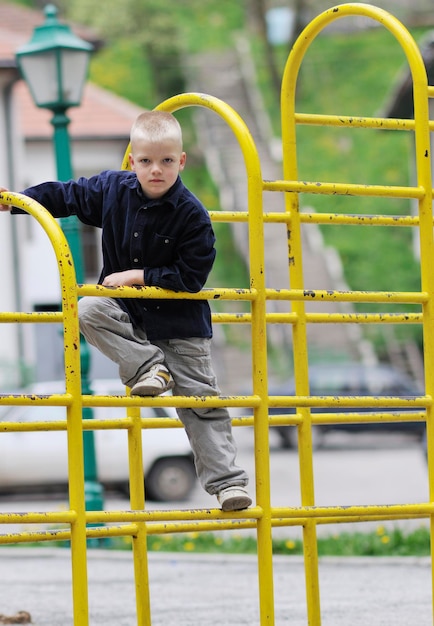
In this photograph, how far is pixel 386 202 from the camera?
3444 centimetres

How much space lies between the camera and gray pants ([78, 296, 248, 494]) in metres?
4.30

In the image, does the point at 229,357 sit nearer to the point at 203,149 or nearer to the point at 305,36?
the point at 203,149

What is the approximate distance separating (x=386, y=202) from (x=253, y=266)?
30463 mm

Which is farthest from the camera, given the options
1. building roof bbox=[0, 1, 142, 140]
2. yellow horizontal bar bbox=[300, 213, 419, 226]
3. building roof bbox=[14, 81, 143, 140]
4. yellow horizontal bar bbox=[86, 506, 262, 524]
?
building roof bbox=[14, 81, 143, 140]

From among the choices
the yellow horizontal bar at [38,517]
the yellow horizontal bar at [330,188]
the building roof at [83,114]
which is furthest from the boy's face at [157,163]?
the building roof at [83,114]

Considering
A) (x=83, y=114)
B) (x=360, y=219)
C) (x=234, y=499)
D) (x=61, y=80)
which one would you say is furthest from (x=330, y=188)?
(x=83, y=114)

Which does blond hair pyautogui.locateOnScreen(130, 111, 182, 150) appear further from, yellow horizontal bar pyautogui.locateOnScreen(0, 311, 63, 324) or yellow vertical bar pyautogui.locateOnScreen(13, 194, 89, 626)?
yellow horizontal bar pyautogui.locateOnScreen(0, 311, 63, 324)

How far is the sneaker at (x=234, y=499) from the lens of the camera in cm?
430

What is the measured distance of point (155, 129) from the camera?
4.16 m

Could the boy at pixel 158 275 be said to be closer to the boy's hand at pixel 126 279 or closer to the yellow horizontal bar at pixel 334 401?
the boy's hand at pixel 126 279

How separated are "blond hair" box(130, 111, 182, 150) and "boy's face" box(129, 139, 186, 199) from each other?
0.01m

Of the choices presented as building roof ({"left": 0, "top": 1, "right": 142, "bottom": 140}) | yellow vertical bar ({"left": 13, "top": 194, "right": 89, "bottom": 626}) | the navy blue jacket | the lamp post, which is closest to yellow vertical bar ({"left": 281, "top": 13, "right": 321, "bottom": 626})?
the navy blue jacket

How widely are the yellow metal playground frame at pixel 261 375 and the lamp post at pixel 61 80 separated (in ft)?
14.9

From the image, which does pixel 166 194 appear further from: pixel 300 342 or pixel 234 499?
pixel 300 342
